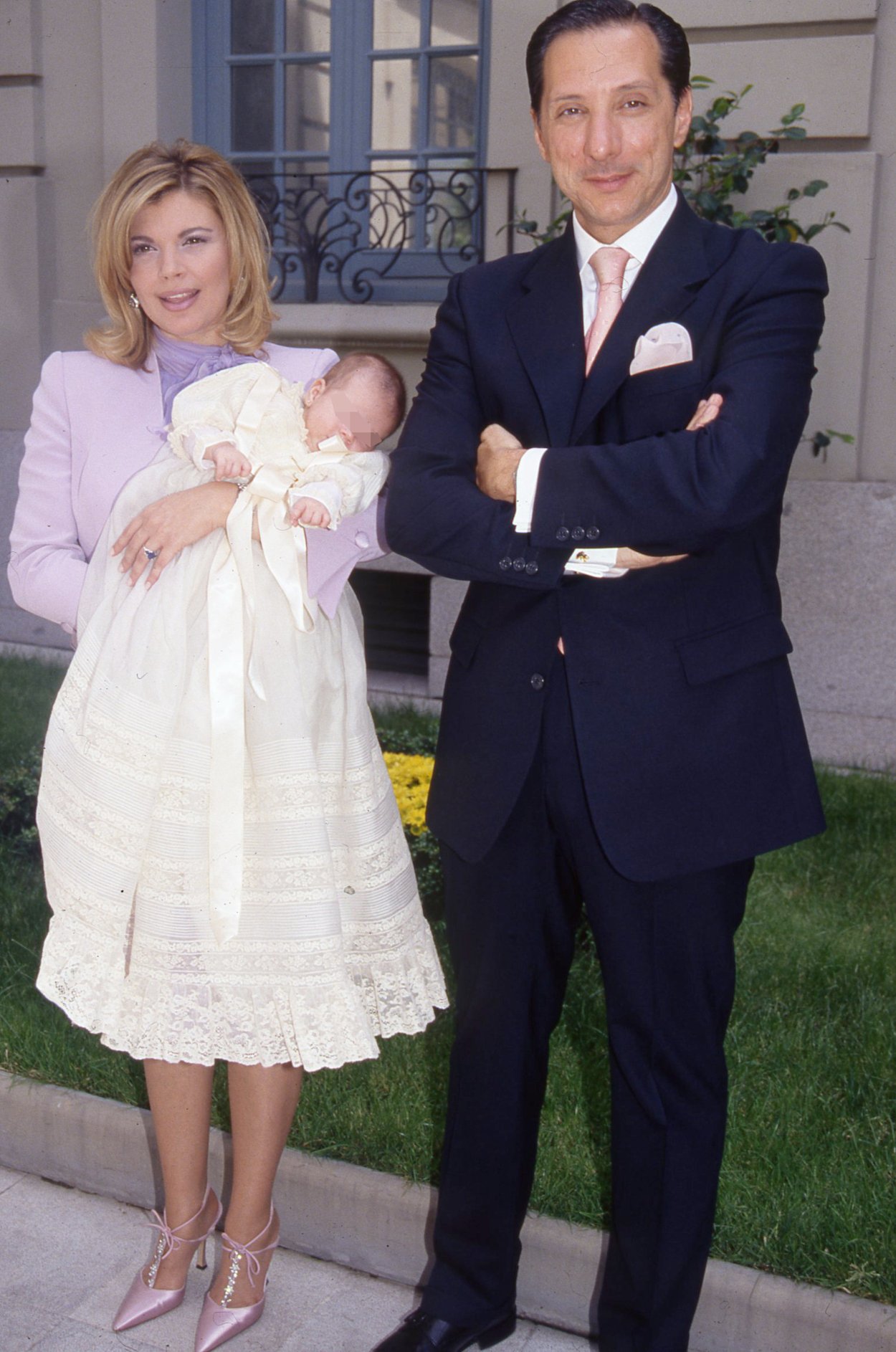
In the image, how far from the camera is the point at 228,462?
8.16ft

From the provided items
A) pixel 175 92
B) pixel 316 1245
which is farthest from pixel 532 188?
pixel 316 1245

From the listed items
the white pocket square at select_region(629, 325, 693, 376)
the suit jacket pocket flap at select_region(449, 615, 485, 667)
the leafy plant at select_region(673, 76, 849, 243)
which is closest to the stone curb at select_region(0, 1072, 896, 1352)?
the suit jacket pocket flap at select_region(449, 615, 485, 667)

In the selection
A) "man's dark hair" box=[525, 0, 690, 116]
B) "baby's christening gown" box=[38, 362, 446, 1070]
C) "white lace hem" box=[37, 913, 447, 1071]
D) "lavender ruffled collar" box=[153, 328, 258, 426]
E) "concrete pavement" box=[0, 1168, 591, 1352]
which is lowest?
"concrete pavement" box=[0, 1168, 591, 1352]

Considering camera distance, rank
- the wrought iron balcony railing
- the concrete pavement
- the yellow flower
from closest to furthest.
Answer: the concrete pavement → the yellow flower → the wrought iron balcony railing

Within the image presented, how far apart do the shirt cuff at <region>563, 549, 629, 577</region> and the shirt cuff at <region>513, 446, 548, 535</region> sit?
0.10 meters

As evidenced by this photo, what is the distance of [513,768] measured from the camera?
2.45 m

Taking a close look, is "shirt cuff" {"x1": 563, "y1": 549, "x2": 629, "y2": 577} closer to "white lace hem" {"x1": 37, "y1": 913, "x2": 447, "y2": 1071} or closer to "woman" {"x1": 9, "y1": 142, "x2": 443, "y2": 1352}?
"woman" {"x1": 9, "y1": 142, "x2": 443, "y2": 1352}

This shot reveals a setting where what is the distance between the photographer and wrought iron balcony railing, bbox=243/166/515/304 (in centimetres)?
729

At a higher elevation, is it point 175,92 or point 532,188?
point 175,92

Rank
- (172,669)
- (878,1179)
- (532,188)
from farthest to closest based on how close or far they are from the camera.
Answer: (532,188), (878,1179), (172,669)

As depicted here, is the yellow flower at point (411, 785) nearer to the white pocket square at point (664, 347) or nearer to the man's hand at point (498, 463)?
the man's hand at point (498, 463)

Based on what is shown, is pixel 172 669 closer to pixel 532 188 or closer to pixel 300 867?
pixel 300 867

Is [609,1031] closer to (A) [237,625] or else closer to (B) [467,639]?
(B) [467,639]

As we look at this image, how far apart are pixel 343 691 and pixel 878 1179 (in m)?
1.67
